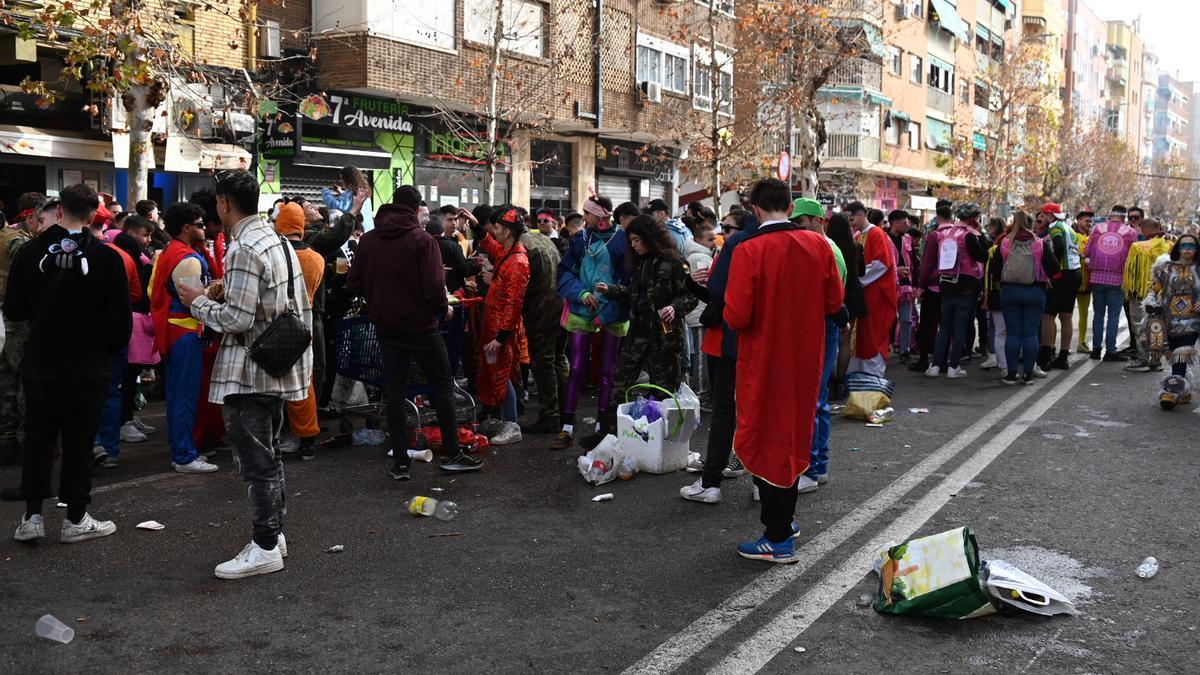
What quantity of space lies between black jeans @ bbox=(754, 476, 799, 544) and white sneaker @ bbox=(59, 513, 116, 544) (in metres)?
3.49

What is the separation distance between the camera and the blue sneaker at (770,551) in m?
5.59

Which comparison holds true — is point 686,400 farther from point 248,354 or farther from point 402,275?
point 248,354

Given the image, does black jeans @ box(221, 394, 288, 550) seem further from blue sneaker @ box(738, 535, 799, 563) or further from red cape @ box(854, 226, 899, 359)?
red cape @ box(854, 226, 899, 359)

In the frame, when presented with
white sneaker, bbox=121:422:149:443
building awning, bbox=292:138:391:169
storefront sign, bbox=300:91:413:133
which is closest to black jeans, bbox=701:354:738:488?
white sneaker, bbox=121:422:149:443

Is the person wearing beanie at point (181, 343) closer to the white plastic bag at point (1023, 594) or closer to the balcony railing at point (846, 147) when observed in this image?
the white plastic bag at point (1023, 594)

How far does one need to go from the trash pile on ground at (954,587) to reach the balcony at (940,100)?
48.4 meters

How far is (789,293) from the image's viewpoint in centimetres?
554

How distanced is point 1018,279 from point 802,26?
1268 centimetres

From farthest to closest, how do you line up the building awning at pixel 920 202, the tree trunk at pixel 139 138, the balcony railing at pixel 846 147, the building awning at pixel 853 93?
the building awning at pixel 920 202
the balcony railing at pixel 846 147
the building awning at pixel 853 93
the tree trunk at pixel 139 138

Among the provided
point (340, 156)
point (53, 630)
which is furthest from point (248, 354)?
point (340, 156)

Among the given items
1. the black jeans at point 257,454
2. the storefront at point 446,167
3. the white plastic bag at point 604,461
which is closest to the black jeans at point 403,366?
the white plastic bag at point 604,461

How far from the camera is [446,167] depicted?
25.1 metres

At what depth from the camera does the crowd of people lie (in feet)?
18.1

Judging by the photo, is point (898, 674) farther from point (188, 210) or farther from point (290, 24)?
point (290, 24)
